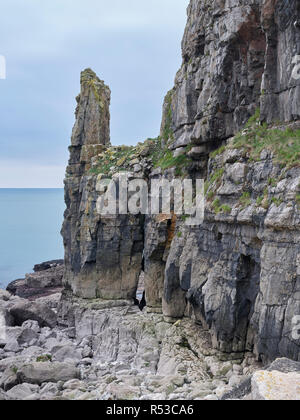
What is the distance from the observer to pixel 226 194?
61.2 ft

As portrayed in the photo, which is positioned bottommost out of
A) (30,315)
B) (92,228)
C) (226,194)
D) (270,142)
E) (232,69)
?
(30,315)

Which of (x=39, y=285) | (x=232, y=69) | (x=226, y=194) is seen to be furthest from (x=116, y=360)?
(x=39, y=285)

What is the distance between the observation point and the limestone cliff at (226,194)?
14883 mm

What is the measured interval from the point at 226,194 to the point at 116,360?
13.0 meters

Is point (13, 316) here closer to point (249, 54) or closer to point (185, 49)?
point (185, 49)

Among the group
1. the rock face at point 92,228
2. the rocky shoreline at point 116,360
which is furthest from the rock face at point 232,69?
the rocky shoreline at point 116,360

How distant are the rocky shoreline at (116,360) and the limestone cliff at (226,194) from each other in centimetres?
122

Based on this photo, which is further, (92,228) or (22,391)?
(92,228)

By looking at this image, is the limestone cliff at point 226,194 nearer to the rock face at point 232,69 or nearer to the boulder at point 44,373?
the rock face at point 232,69

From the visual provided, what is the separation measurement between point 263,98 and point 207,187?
5106 mm

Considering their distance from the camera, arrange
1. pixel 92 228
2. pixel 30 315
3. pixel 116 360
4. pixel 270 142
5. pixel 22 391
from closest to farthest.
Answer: pixel 270 142 → pixel 22 391 → pixel 116 360 → pixel 92 228 → pixel 30 315

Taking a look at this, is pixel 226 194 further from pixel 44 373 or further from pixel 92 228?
pixel 92 228

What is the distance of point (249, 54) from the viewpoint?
70.7 feet
